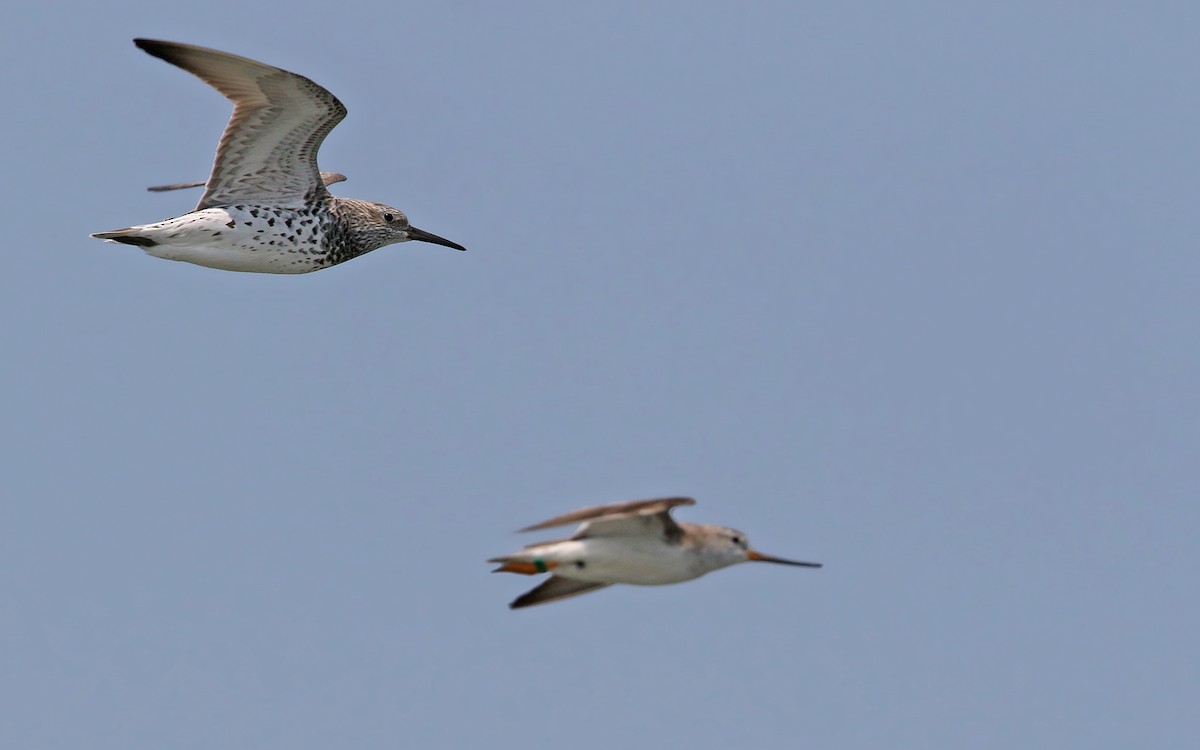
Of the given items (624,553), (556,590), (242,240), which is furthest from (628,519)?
(242,240)

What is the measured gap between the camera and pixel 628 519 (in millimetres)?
18500

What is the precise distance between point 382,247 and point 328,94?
3863 millimetres

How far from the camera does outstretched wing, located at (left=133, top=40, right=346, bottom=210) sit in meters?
21.9

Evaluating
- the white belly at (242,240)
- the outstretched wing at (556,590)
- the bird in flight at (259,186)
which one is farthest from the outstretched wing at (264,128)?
the outstretched wing at (556,590)

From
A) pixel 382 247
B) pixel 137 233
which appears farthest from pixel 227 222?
pixel 382 247

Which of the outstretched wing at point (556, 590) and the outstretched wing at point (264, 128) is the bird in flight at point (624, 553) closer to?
the outstretched wing at point (556, 590)

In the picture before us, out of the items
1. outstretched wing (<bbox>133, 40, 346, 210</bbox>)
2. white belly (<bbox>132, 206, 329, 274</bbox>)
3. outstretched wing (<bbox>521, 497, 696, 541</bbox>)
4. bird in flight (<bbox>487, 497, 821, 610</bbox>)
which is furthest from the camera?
white belly (<bbox>132, 206, 329, 274</bbox>)

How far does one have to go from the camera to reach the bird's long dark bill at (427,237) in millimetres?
26516

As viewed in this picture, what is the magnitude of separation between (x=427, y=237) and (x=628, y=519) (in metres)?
9.35

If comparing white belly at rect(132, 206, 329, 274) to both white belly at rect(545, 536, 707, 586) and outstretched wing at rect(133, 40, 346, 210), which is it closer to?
outstretched wing at rect(133, 40, 346, 210)

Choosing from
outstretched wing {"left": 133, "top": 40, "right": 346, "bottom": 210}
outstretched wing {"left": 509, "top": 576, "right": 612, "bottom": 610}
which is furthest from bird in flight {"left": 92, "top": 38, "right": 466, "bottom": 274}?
outstretched wing {"left": 509, "top": 576, "right": 612, "bottom": 610}

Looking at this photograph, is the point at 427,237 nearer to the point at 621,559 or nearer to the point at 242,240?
the point at 242,240

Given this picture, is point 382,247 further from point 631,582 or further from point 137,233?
point 631,582

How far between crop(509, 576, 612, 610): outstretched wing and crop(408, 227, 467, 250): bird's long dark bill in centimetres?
812
